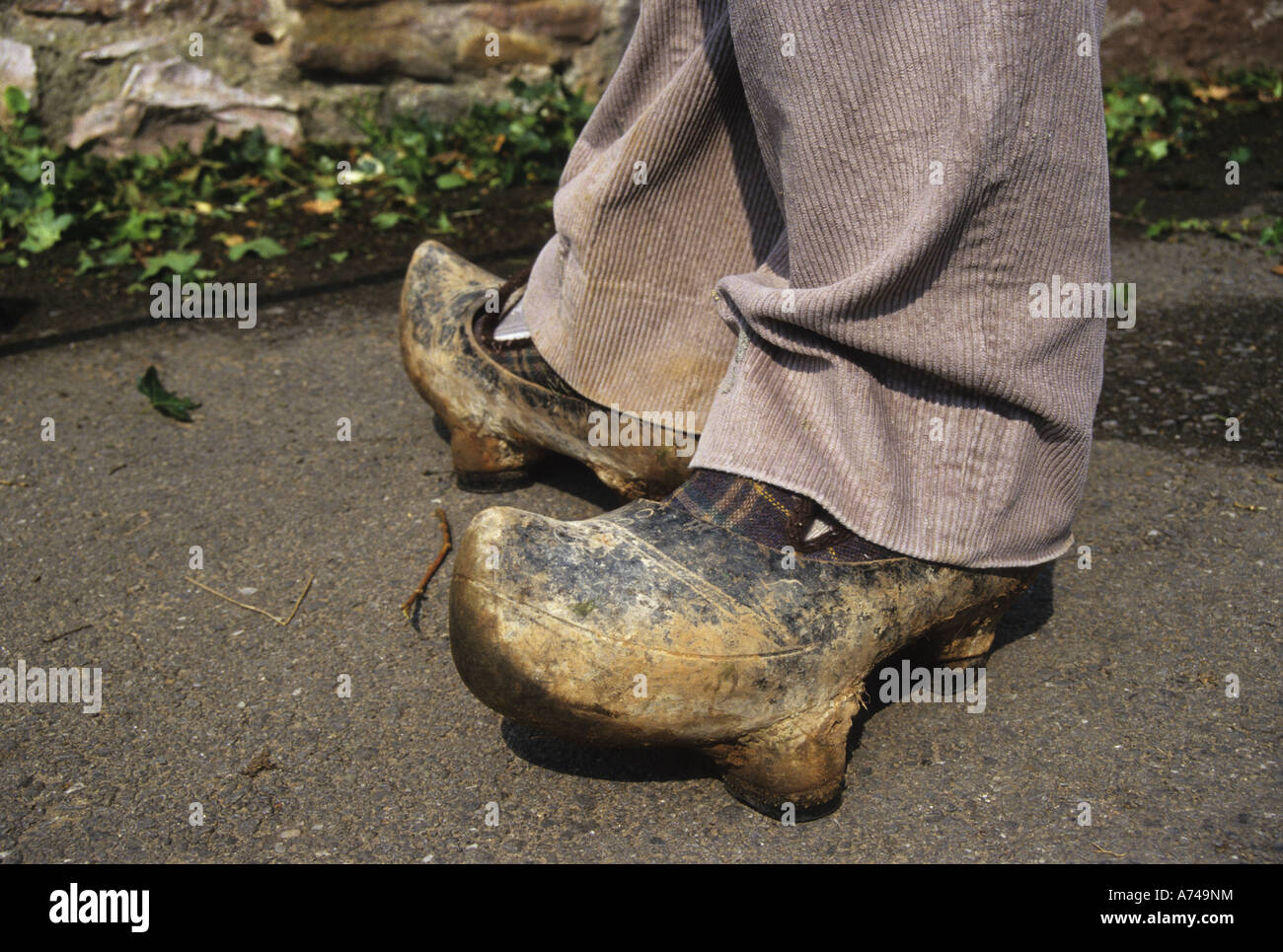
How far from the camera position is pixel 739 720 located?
1481mm

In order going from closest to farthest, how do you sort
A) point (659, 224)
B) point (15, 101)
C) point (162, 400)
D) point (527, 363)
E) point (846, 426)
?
point (846, 426) < point (659, 224) < point (527, 363) < point (162, 400) < point (15, 101)

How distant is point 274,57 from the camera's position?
12.9 feet

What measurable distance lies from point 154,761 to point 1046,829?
115 cm

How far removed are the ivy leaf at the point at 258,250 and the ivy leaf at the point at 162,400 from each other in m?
0.89

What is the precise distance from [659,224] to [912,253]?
591 millimetres

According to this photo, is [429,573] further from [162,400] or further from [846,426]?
[162,400]

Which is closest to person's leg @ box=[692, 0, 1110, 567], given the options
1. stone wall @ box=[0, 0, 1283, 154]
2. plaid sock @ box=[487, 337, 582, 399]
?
plaid sock @ box=[487, 337, 582, 399]

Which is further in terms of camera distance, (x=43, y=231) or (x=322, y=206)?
(x=322, y=206)

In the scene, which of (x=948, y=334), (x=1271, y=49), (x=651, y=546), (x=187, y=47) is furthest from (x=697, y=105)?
(x=1271, y=49)

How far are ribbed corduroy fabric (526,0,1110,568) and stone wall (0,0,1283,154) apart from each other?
243cm

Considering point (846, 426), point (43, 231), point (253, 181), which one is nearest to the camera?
point (846, 426)

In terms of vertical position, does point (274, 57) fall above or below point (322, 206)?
above

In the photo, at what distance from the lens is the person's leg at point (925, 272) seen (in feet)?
4.49

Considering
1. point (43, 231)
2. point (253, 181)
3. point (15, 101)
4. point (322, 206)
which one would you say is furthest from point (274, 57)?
point (43, 231)
